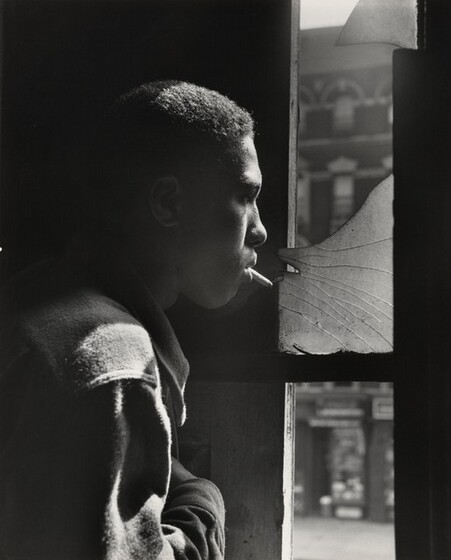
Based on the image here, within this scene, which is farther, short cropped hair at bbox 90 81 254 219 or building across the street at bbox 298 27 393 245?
building across the street at bbox 298 27 393 245

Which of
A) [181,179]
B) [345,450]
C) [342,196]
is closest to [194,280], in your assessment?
[181,179]

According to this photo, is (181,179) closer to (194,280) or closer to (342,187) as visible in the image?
(194,280)

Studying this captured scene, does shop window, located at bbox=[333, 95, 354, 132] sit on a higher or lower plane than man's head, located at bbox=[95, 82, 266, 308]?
higher

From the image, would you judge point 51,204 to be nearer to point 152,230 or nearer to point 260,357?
point 152,230

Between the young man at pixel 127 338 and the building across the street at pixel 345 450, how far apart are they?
10.8 metres

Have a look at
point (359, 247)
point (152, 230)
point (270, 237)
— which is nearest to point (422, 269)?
point (359, 247)

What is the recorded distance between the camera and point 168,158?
1158mm

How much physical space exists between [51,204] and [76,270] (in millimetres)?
396

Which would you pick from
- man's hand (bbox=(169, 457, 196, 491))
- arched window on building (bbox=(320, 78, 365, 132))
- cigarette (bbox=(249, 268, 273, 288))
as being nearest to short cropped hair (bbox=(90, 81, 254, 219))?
cigarette (bbox=(249, 268, 273, 288))

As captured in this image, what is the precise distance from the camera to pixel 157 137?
45.6 inches

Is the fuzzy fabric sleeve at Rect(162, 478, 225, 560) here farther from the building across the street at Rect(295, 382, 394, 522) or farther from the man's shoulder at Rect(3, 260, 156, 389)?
the building across the street at Rect(295, 382, 394, 522)

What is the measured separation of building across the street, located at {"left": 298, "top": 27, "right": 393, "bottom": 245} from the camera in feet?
36.3

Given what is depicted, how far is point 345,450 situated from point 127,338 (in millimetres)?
11684

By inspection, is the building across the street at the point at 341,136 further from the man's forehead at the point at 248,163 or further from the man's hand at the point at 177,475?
the man's hand at the point at 177,475
